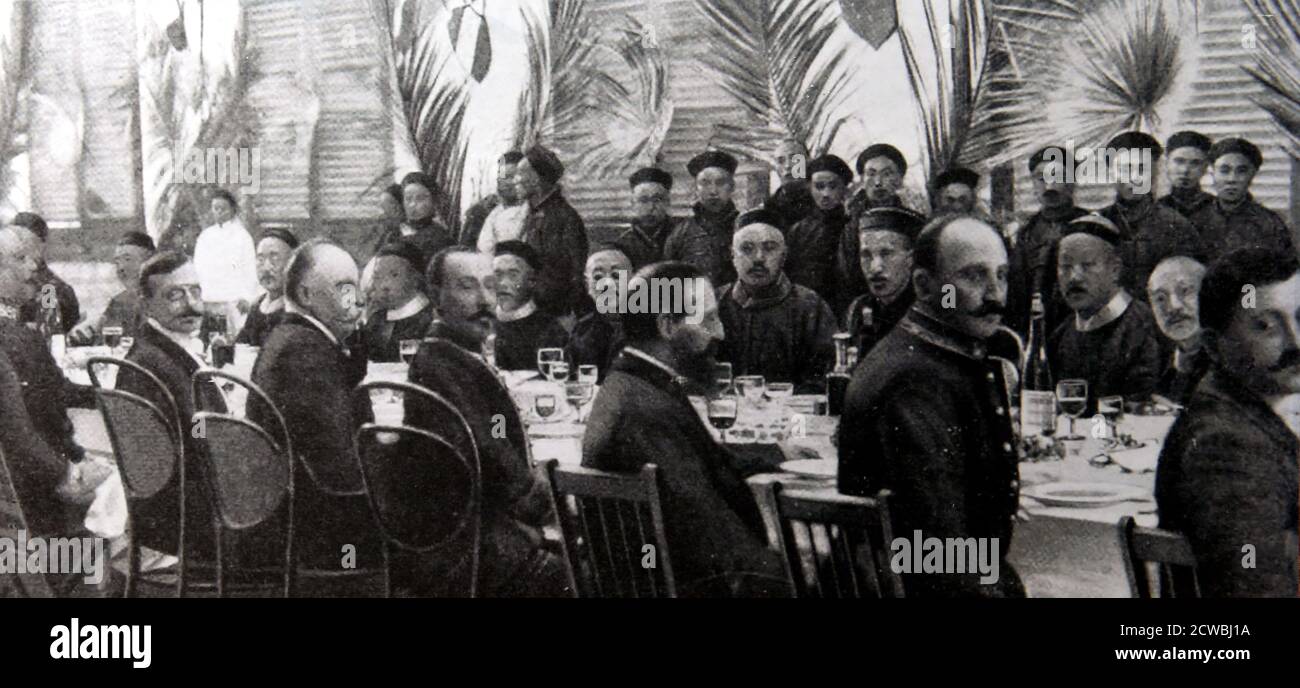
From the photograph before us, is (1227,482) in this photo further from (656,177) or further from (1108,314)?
(656,177)

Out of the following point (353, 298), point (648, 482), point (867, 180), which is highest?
point (867, 180)

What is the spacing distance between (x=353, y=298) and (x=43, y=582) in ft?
4.31

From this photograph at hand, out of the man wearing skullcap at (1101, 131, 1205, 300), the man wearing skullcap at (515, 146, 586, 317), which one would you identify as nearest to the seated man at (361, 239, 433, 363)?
the man wearing skullcap at (515, 146, 586, 317)

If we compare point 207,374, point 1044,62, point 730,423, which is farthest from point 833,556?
point 207,374

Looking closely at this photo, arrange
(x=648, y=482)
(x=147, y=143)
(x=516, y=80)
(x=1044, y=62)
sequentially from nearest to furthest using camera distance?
(x=648, y=482), (x=1044, y=62), (x=516, y=80), (x=147, y=143)

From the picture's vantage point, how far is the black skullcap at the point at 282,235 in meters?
3.54

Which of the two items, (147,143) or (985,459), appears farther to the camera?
(147,143)

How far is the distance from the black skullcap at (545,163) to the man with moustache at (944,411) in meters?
0.99

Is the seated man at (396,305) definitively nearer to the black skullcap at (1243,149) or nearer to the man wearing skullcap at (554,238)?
the man wearing skullcap at (554,238)

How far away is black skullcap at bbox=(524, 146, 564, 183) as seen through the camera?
336cm

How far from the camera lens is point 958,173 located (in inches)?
124

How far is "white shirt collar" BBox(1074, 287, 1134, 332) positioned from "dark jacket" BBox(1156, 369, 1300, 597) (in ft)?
0.86

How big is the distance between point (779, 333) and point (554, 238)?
26.6 inches
